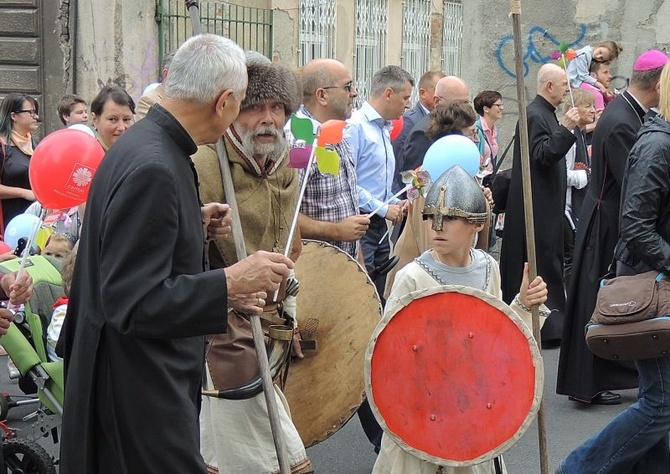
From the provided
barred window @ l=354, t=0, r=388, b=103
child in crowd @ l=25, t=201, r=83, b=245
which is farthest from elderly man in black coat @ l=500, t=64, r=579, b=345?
barred window @ l=354, t=0, r=388, b=103

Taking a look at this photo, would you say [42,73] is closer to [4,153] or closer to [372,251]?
[4,153]

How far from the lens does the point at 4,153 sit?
8.45 metres

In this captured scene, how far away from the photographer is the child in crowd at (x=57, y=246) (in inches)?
237

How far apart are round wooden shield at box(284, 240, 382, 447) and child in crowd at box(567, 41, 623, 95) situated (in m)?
6.58

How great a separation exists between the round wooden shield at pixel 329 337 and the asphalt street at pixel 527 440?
31.9 inches

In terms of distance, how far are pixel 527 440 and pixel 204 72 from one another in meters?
3.77

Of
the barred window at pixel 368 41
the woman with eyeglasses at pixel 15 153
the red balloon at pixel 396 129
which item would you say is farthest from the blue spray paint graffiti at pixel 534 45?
the woman with eyeglasses at pixel 15 153

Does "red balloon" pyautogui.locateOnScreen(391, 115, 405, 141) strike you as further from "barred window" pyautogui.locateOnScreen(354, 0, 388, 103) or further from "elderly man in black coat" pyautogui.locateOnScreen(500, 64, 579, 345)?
"barred window" pyautogui.locateOnScreen(354, 0, 388, 103)

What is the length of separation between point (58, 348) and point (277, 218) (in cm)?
103

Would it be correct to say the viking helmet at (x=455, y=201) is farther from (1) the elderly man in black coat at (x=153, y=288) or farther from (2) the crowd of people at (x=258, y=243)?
(1) the elderly man in black coat at (x=153, y=288)

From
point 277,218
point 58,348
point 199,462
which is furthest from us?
point 277,218

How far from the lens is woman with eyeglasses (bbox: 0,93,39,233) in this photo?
8359 mm

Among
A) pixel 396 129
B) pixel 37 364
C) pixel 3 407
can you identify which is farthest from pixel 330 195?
pixel 396 129

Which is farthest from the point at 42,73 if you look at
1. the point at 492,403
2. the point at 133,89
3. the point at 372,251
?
the point at 492,403
